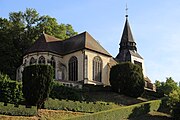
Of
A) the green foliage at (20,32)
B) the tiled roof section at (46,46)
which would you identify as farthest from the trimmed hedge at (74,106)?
the green foliage at (20,32)

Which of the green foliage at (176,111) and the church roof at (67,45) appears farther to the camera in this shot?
the church roof at (67,45)

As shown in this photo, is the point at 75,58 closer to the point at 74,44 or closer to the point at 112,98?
the point at 74,44

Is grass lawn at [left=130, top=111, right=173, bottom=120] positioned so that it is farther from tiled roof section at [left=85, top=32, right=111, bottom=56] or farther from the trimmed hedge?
tiled roof section at [left=85, top=32, right=111, bottom=56]

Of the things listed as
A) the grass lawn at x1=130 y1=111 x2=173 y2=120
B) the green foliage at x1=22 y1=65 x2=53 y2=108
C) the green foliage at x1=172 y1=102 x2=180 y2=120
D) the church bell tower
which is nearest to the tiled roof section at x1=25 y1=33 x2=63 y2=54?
the church bell tower

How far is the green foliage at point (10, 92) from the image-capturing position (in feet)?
124

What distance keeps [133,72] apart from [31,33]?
23280 millimetres

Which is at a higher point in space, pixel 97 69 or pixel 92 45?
pixel 92 45

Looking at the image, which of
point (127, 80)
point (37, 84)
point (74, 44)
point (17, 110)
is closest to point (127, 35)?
point (74, 44)

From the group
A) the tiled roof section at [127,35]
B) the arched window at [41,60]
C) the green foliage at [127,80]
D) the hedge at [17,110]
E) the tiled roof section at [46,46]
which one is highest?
the tiled roof section at [127,35]

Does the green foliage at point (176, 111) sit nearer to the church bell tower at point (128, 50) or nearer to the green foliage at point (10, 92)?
the green foliage at point (10, 92)

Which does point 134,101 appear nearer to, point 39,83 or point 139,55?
point 39,83

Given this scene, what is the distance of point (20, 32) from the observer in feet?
226

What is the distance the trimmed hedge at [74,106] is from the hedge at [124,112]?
3.16 metres

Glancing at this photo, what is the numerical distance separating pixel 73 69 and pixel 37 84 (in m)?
21.9
